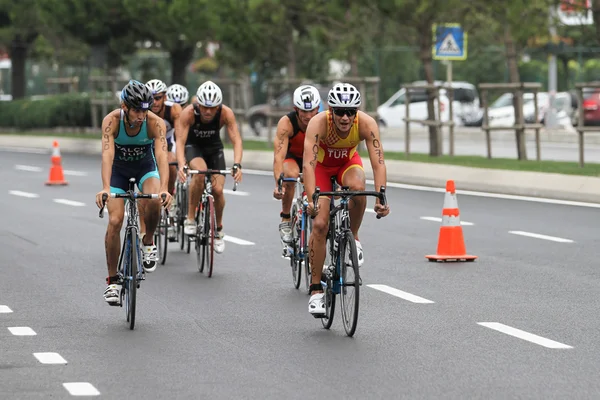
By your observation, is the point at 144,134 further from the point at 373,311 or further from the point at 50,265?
the point at 50,265

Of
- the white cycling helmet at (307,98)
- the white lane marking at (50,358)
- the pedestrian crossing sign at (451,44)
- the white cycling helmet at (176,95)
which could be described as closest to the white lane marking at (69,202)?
the white cycling helmet at (176,95)

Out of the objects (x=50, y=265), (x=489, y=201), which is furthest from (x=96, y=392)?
(x=489, y=201)

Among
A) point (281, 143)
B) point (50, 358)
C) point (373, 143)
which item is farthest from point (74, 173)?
point (50, 358)

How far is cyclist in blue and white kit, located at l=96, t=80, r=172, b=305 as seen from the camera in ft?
36.4

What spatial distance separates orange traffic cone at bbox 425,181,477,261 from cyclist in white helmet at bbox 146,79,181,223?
9.55 ft

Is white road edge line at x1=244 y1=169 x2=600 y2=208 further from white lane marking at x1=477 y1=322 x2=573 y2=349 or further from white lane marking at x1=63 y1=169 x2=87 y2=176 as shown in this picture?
white lane marking at x1=477 y1=322 x2=573 y2=349

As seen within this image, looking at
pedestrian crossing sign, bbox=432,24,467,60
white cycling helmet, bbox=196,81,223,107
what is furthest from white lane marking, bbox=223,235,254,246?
pedestrian crossing sign, bbox=432,24,467,60

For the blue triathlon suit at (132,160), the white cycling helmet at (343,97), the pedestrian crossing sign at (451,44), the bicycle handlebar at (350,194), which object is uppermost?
the pedestrian crossing sign at (451,44)

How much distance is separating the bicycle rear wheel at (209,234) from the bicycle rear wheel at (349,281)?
141 inches

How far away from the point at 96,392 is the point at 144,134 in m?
3.69

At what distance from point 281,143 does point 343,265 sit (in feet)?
9.99

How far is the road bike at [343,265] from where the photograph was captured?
10094mm

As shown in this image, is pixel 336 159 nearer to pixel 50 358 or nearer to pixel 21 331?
pixel 21 331

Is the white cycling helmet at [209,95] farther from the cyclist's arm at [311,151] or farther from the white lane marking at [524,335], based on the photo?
the white lane marking at [524,335]
